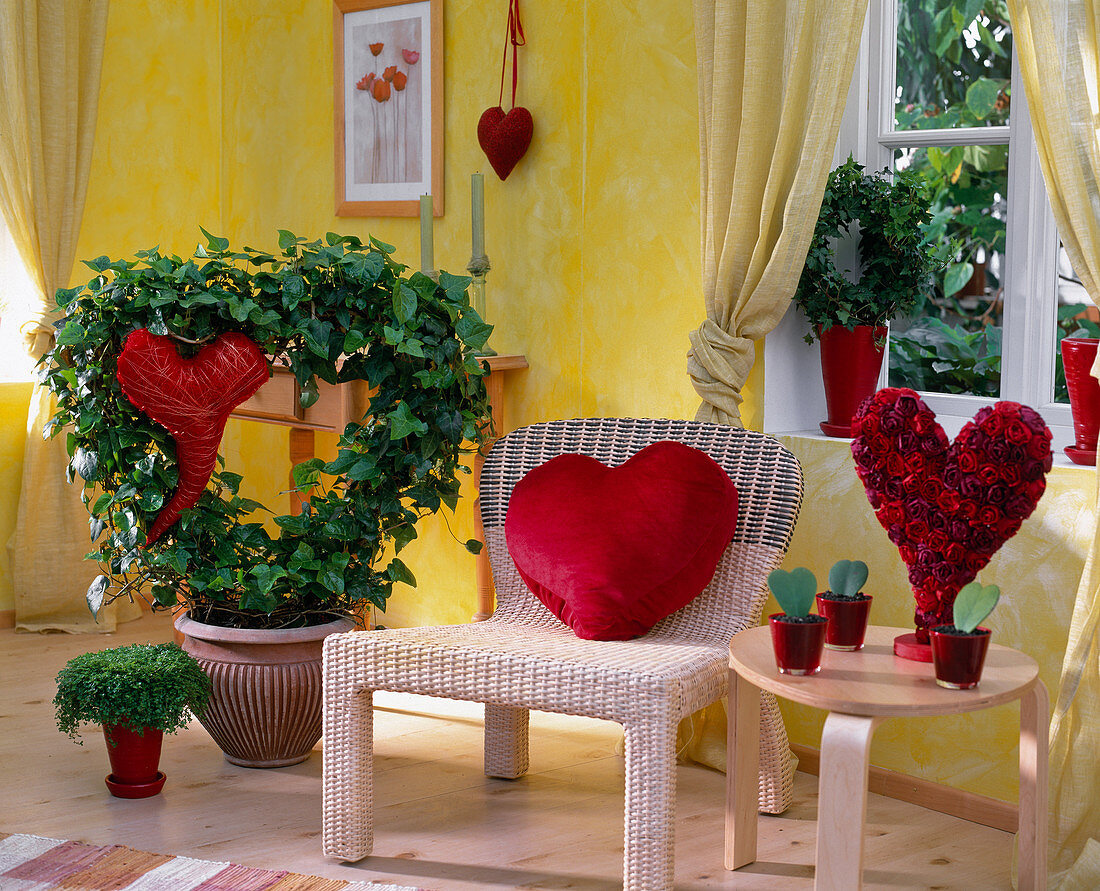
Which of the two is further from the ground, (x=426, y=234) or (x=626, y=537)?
(x=426, y=234)

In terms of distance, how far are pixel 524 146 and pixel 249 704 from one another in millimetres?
1550

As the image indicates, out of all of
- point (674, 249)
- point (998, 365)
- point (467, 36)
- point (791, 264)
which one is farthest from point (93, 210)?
point (998, 365)

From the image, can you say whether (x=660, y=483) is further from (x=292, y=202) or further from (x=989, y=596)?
(x=292, y=202)

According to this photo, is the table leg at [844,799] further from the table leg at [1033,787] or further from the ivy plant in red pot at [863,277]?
the ivy plant in red pot at [863,277]

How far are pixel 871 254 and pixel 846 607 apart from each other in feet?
3.45

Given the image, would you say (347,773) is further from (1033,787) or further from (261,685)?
(1033,787)

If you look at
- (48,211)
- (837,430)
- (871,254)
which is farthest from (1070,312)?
(48,211)

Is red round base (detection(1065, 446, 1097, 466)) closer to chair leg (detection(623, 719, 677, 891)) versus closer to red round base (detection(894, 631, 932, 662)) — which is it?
red round base (detection(894, 631, 932, 662))

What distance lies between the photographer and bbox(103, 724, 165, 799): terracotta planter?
2533 mm

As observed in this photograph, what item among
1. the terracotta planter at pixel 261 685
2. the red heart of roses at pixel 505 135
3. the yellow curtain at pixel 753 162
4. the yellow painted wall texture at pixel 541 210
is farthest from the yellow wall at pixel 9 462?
the yellow curtain at pixel 753 162

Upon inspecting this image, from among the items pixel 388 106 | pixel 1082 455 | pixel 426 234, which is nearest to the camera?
pixel 1082 455

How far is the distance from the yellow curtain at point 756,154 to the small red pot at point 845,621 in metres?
0.82

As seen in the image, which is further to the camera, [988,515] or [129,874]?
[129,874]

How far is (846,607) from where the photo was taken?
6.42ft
